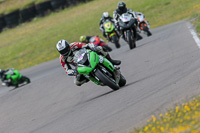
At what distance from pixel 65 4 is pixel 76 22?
6576mm

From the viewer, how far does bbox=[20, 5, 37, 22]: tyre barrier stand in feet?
127

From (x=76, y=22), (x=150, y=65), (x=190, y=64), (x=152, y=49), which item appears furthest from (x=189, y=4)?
(x=190, y=64)

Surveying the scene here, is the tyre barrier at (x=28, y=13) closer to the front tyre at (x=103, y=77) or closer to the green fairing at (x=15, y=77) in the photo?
the green fairing at (x=15, y=77)

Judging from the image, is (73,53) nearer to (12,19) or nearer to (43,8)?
(43,8)

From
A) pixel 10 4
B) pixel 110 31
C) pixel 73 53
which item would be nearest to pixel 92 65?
pixel 73 53

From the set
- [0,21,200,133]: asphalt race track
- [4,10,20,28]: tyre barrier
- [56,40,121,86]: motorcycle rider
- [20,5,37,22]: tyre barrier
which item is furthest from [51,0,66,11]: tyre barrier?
[56,40,121,86]: motorcycle rider

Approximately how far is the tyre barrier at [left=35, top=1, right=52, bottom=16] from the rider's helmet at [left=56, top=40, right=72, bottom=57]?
30.5 m

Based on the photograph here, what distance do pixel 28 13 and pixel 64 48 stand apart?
32.0 meters

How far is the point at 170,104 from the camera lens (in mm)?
5914

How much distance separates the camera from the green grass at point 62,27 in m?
24.6

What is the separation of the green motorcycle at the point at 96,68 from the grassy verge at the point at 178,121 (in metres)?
2.71

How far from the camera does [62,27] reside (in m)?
33.2

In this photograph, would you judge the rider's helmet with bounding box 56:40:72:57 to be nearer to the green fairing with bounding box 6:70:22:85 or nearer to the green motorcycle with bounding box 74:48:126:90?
the green motorcycle with bounding box 74:48:126:90

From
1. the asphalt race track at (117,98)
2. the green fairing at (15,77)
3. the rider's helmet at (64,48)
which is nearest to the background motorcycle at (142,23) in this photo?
the asphalt race track at (117,98)
